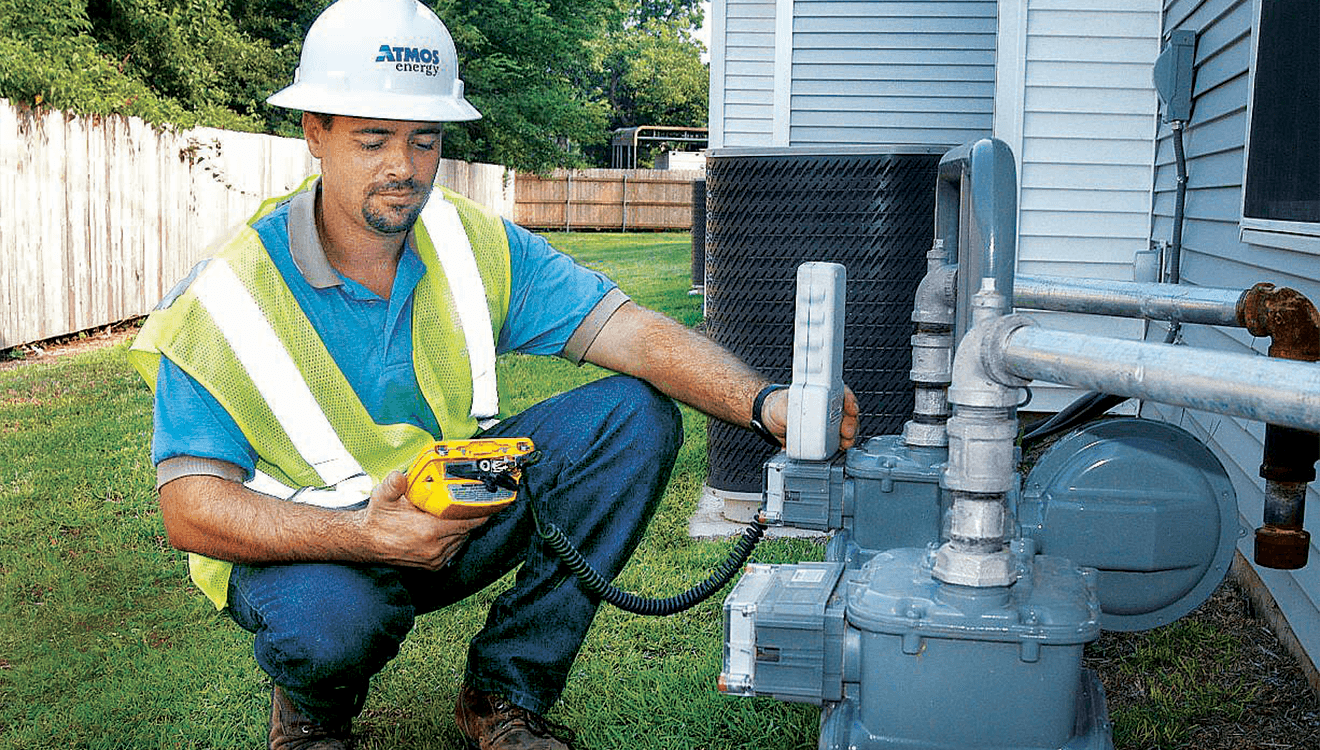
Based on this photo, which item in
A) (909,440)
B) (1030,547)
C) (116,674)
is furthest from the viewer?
(116,674)

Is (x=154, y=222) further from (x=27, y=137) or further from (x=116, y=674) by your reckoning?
(x=116, y=674)

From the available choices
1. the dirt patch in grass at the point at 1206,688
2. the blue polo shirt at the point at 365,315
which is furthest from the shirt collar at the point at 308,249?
the dirt patch in grass at the point at 1206,688

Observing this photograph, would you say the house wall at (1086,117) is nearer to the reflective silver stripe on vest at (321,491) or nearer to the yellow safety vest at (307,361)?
the yellow safety vest at (307,361)

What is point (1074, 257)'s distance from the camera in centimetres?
619

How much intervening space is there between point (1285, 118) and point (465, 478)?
2658 millimetres

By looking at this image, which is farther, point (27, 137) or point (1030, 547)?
point (27, 137)

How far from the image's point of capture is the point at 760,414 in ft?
8.83

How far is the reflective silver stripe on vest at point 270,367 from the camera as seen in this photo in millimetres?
2545

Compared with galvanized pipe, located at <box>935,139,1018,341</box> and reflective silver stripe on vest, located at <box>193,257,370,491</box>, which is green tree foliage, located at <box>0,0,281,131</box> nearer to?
reflective silver stripe on vest, located at <box>193,257,370,491</box>

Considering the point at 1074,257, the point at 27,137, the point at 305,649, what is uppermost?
the point at 27,137

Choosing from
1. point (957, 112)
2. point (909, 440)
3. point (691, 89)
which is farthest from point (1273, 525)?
point (691, 89)

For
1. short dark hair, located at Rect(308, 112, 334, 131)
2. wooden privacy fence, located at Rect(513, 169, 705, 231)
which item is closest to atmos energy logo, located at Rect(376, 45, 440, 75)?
short dark hair, located at Rect(308, 112, 334, 131)

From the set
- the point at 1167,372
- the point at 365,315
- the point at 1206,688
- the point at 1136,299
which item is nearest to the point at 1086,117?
the point at 1206,688

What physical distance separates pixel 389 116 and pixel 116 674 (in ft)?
5.68
